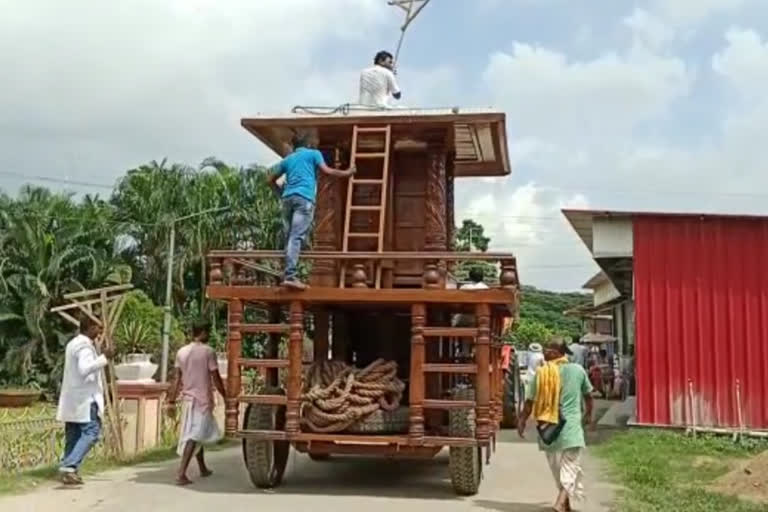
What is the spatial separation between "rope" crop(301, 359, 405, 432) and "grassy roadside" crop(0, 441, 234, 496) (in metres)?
2.79

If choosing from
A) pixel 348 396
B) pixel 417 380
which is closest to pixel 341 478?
pixel 348 396

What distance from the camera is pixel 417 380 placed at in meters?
9.12

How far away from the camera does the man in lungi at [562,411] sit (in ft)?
27.5

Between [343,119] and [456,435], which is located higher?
[343,119]

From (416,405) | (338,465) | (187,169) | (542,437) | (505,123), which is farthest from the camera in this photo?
(187,169)

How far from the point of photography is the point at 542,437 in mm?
8500

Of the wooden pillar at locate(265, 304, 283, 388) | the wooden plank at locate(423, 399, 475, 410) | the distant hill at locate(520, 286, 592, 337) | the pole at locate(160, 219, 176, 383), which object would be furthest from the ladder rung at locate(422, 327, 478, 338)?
the distant hill at locate(520, 286, 592, 337)

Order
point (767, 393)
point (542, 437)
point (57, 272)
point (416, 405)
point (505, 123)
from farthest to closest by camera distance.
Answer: point (57, 272) → point (767, 393) → point (505, 123) → point (416, 405) → point (542, 437)

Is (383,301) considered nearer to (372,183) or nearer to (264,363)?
(264,363)

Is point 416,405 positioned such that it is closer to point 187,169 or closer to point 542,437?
point 542,437

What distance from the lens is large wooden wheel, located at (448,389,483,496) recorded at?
358 inches

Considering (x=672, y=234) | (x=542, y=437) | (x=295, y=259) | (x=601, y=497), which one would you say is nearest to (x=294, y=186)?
(x=295, y=259)

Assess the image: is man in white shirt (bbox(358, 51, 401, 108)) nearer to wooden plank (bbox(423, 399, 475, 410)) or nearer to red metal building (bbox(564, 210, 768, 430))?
wooden plank (bbox(423, 399, 475, 410))

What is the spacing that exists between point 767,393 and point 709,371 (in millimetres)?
894
